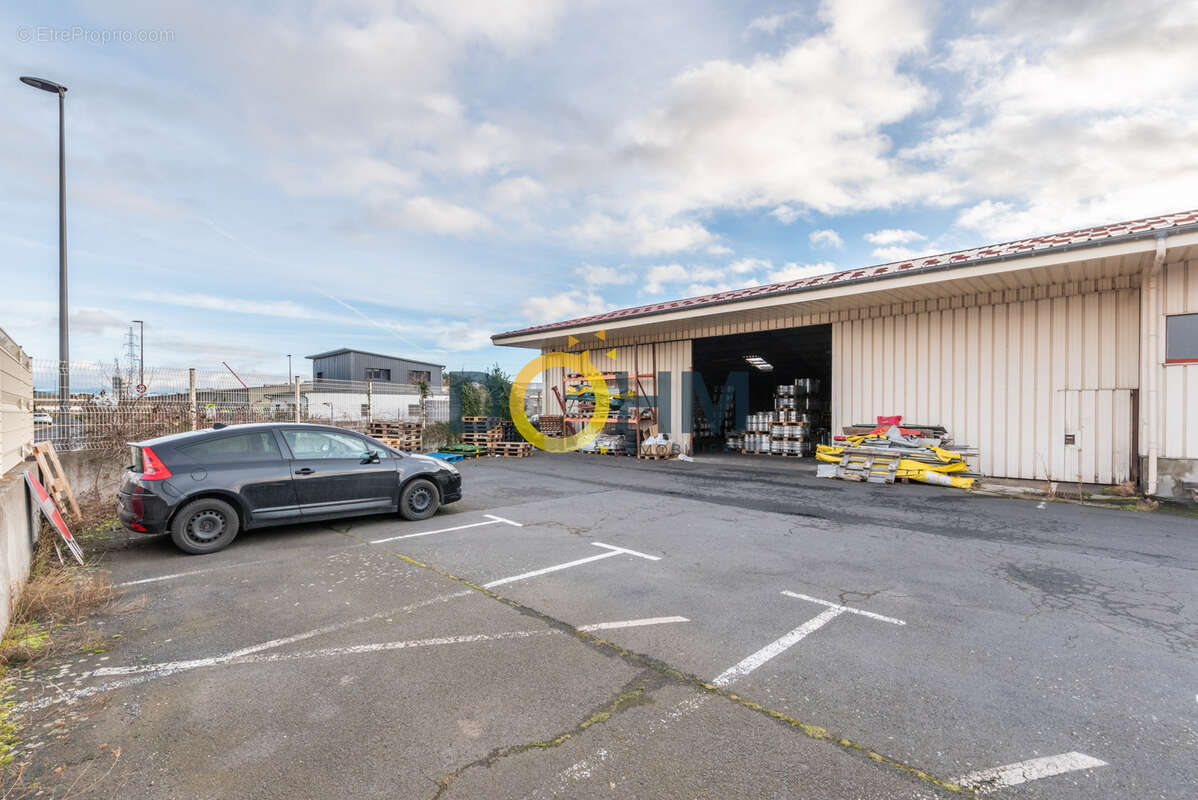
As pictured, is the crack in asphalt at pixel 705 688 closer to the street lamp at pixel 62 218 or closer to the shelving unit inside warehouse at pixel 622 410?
the street lamp at pixel 62 218

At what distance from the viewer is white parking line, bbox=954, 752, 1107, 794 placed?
7.60 ft

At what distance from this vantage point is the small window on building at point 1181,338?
345 inches

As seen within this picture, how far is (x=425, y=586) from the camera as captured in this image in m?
4.83

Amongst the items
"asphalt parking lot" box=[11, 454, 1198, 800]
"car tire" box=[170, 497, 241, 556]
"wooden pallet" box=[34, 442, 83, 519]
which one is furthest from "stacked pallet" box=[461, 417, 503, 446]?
"car tire" box=[170, 497, 241, 556]

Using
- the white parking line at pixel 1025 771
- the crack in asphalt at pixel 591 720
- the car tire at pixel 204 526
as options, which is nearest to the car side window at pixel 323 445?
the car tire at pixel 204 526

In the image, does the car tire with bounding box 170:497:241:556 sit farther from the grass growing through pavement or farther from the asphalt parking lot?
the grass growing through pavement

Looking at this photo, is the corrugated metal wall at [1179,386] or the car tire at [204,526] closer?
the car tire at [204,526]

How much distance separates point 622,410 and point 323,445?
12.4 m

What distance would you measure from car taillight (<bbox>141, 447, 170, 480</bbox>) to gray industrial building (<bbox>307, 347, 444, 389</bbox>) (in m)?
33.2

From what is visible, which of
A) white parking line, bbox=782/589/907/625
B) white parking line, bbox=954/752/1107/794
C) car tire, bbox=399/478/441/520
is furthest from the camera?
car tire, bbox=399/478/441/520

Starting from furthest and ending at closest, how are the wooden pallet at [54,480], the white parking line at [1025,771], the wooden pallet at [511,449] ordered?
the wooden pallet at [511,449] < the wooden pallet at [54,480] < the white parking line at [1025,771]

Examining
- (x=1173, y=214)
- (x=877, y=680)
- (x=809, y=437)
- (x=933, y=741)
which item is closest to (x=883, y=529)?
(x=877, y=680)

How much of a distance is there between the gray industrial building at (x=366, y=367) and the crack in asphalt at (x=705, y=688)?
36142mm

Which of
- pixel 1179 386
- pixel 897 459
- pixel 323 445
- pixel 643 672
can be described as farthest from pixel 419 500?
pixel 1179 386
